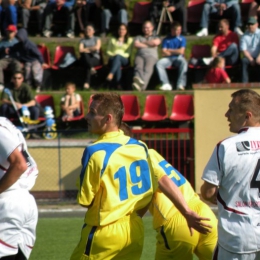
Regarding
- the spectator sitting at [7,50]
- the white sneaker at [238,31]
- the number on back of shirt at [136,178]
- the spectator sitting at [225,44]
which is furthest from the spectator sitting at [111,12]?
the number on back of shirt at [136,178]

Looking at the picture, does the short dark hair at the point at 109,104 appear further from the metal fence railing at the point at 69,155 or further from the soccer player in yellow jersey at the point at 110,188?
the metal fence railing at the point at 69,155

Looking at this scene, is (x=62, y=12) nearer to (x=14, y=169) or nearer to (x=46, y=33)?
(x=46, y=33)

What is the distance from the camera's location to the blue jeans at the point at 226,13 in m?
19.5

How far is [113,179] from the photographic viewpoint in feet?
16.9

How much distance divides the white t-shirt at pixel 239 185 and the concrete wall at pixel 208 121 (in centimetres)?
923

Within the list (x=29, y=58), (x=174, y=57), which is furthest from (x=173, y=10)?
(x=29, y=58)

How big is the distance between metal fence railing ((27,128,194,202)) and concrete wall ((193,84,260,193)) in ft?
0.69

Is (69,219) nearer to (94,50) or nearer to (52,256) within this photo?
(52,256)

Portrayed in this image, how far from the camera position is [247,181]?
5023 millimetres

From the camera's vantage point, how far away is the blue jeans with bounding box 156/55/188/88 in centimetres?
1836

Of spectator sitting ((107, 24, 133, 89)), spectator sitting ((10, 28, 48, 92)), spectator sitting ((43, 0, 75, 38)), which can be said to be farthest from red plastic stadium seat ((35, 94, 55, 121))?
spectator sitting ((43, 0, 75, 38))

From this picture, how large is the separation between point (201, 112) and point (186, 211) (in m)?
9.18

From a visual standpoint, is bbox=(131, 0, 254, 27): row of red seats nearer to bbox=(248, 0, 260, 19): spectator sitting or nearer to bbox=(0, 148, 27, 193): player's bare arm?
bbox=(248, 0, 260, 19): spectator sitting

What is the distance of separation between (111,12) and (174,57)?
2966mm
